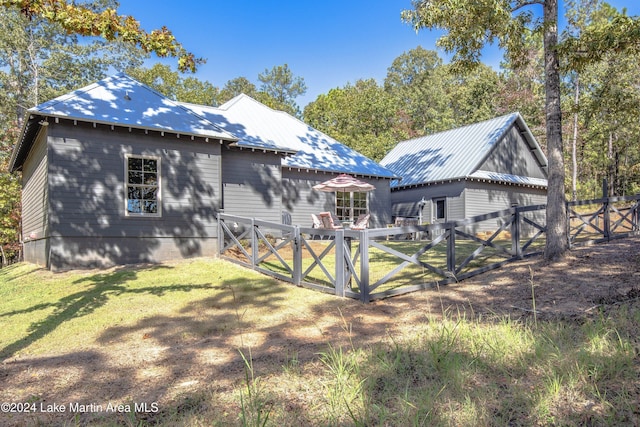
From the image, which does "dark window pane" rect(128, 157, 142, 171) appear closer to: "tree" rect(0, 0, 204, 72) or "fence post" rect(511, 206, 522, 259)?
"tree" rect(0, 0, 204, 72)

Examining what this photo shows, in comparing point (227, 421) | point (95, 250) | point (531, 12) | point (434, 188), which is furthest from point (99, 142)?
point (434, 188)

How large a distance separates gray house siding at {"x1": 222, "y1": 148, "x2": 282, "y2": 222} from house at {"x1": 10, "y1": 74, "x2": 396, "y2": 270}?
4 cm

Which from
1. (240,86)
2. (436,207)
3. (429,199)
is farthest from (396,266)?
(240,86)

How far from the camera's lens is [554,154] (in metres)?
8.64

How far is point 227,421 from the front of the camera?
2980 mm

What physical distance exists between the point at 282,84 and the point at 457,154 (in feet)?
121

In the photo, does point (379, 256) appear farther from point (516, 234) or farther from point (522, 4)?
point (522, 4)

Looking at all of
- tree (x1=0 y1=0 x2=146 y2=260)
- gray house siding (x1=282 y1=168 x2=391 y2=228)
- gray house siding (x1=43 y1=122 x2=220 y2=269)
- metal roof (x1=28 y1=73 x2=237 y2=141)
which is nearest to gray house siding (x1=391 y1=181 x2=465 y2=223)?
gray house siding (x1=282 y1=168 x2=391 y2=228)

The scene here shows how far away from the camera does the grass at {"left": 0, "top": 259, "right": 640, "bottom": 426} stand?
296 cm

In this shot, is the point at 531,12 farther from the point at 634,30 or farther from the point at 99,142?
A: the point at 99,142

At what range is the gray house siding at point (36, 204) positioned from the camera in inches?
438

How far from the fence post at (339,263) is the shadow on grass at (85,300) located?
3063 mm

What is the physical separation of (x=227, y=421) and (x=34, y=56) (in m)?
32.0

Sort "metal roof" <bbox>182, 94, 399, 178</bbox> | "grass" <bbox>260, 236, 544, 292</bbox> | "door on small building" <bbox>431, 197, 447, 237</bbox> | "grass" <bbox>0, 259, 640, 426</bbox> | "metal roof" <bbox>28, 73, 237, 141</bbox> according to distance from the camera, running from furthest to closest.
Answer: "door on small building" <bbox>431, 197, 447, 237</bbox>
"metal roof" <bbox>182, 94, 399, 178</bbox>
"metal roof" <bbox>28, 73, 237, 141</bbox>
"grass" <bbox>260, 236, 544, 292</bbox>
"grass" <bbox>0, 259, 640, 426</bbox>
